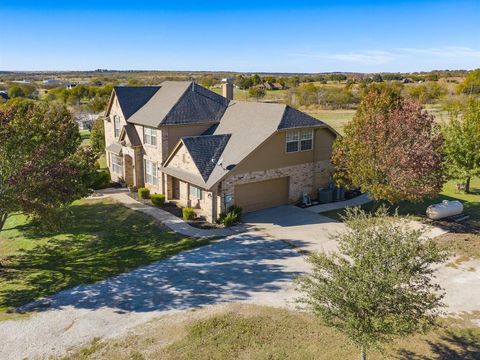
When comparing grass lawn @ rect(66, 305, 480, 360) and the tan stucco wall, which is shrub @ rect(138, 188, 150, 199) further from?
grass lawn @ rect(66, 305, 480, 360)

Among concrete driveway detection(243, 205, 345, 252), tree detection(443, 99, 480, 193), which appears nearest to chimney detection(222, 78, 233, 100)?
concrete driveway detection(243, 205, 345, 252)

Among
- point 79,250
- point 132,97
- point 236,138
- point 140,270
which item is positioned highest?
point 132,97

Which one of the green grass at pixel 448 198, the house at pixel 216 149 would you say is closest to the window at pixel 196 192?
the house at pixel 216 149

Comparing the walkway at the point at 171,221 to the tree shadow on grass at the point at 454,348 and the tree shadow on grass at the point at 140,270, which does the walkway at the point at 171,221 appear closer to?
the tree shadow on grass at the point at 140,270

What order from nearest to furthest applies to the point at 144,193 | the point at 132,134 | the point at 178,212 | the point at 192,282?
the point at 192,282, the point at 178,212, the point at 144,193, the point at 132,134

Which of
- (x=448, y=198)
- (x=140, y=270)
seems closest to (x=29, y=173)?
(x=140, y=270)

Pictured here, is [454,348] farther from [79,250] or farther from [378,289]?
[79,250]
